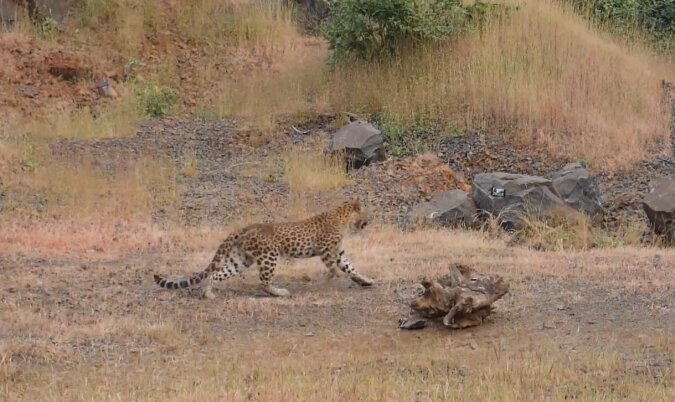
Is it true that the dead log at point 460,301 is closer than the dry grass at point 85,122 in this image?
Yes

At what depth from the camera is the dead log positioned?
9312 millimetres

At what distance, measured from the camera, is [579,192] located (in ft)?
51.3

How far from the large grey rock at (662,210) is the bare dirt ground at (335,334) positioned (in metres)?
1.02

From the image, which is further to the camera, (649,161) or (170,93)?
(170,93)

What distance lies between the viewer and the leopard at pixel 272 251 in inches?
424

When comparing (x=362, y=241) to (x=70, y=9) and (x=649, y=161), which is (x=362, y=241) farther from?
(x=70, y=9)

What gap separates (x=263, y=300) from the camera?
10469 mm

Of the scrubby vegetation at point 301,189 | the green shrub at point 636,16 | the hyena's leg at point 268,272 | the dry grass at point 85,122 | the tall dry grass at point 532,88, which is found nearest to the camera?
the scrubby vegetation at point 301,189

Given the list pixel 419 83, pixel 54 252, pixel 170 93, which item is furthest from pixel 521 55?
pixel 54 252

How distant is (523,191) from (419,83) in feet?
19.2

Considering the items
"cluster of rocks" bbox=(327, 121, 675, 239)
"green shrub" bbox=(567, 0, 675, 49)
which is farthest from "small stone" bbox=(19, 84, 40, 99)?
"green shrub" bbox=(567, 0, 675, 49)

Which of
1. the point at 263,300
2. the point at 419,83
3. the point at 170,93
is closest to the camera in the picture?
the point at 263,300

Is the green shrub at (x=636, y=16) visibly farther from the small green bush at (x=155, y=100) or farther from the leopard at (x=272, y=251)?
the leopard at (x=272, y=251)

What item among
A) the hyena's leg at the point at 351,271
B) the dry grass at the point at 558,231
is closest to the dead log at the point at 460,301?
the hyena's leg at the point at 351,271
